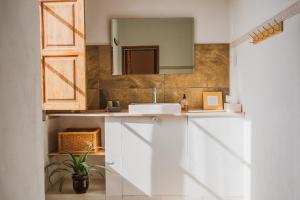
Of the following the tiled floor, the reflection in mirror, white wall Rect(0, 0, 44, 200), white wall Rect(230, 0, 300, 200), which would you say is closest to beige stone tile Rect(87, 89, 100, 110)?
the reflection in mirror

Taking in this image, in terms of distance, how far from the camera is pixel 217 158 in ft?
12.0

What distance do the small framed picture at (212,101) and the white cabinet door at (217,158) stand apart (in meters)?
0.56

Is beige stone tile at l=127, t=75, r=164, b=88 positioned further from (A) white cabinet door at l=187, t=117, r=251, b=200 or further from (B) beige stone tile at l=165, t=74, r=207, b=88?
(A) white cabinet door at l=187, t=117, r=251, b=200

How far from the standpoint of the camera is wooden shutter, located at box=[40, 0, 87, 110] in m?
3.62

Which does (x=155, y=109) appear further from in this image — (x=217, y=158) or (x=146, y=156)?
(x=217, y=158)

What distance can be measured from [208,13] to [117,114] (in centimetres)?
168

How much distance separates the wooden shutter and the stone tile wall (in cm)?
61

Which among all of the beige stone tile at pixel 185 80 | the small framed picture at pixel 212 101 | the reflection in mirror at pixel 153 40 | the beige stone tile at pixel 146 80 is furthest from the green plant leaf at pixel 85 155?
the small framed picture at pixel 212 101

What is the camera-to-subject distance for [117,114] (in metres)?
3.68

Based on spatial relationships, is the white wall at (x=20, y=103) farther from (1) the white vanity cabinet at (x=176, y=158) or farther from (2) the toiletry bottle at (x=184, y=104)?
(2) the toiletry bottle at (x=184, y=104)

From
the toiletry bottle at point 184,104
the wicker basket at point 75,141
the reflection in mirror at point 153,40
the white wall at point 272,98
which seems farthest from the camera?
the reflection in mirror at point 153,40

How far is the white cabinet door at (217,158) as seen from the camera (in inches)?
143

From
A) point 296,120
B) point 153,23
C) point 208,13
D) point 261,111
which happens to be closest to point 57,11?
point 153,23

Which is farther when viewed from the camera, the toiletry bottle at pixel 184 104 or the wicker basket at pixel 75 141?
the toiletry bottle at pixel 184 104
